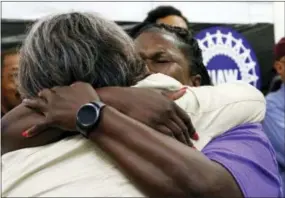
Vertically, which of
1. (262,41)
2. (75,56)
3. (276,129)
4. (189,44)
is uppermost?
(75,56)

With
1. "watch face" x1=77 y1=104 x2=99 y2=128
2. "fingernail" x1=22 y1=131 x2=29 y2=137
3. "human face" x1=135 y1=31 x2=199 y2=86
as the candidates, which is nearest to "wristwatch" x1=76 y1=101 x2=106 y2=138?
"watch face" x1=77 y1=104 x2=99 y2=128

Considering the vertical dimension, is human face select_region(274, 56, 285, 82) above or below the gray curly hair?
below

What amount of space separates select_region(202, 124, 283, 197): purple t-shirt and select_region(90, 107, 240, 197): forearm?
0.03 meters

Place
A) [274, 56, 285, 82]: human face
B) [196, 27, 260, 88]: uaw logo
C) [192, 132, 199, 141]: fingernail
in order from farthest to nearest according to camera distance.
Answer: [196, 27, 260, 88]: uaw logo → [274, 56, 285, 82]: human face → [192, 132, 199, 141]: fingernail

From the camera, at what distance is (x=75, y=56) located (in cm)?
82

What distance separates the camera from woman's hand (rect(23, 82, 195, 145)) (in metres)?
0.80

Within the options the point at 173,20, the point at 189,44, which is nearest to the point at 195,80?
the point at 189,44

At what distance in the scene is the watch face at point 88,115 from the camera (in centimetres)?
78

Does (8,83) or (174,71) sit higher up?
(174,71)

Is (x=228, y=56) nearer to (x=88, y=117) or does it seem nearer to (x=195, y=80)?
(x=195, y=80)

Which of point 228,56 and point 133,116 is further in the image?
point 228,56

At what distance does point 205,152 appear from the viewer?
84 cm

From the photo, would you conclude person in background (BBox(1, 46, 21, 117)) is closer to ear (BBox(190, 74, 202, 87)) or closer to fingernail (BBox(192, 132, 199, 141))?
ear (BBox(190, 74, 202, 87))

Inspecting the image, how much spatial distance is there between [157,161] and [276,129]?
1.59 m
